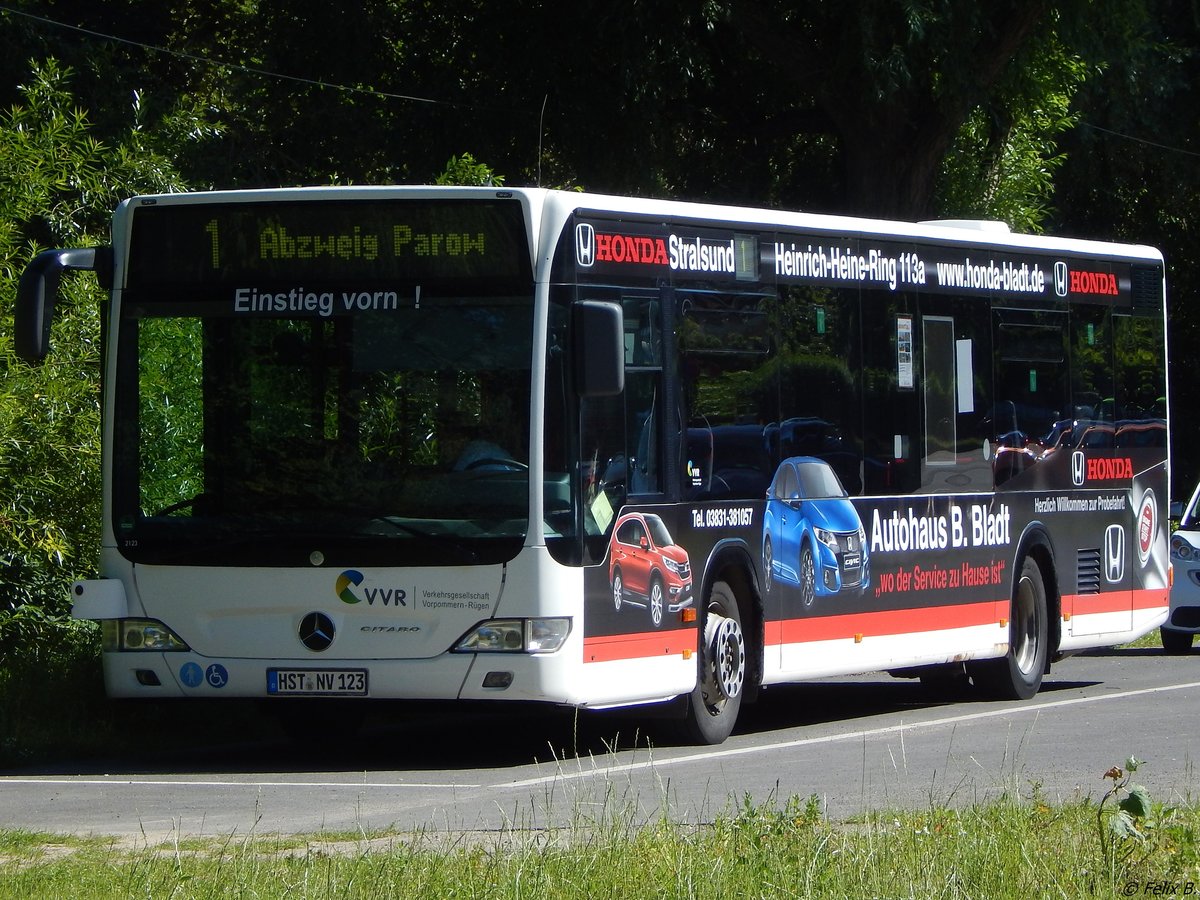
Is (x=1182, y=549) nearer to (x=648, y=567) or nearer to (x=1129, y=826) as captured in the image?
(x=648, y=567)

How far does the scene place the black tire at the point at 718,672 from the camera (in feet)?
41.0

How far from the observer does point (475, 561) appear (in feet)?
36.8

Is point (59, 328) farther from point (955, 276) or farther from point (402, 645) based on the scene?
point (955, 276)

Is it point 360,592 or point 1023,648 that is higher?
point 360,592

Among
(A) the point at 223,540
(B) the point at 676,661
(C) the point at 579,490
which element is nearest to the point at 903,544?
(B) the point at 676,661

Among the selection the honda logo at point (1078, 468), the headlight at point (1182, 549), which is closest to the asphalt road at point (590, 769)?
the honda logo at point (1078, 468)

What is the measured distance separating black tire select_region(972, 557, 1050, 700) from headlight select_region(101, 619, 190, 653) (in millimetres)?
6747

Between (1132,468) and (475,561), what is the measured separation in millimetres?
8040

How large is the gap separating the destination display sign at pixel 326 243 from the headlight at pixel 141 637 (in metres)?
1.82

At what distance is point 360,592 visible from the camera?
449 inches

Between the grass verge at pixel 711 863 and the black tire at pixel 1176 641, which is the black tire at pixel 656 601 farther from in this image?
the black tire at pixel 1176 641

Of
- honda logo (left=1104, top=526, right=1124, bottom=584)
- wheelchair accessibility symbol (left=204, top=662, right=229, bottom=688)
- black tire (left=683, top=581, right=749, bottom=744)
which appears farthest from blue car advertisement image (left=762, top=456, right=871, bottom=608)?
honda logo (left=1104, top=526, right=1124, bottom=584)

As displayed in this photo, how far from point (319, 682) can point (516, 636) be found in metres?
1.11

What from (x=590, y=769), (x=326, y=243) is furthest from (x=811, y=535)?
(x=326, y=243)
